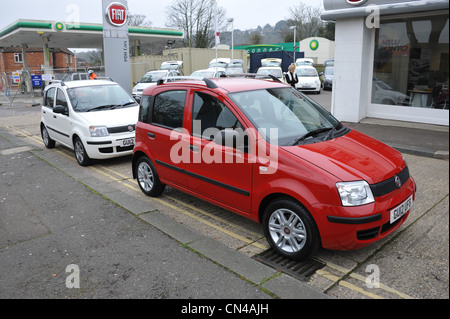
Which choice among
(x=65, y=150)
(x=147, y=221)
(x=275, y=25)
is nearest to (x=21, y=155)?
(x=65, y=150)

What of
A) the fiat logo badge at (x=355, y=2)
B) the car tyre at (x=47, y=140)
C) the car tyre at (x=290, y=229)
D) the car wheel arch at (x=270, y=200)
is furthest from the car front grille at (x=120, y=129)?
the fiat logo badge at (x=355, y=2)

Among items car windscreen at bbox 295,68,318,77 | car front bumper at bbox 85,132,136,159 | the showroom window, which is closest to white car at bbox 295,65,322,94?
car windscreen at bbox 295,68,318,77

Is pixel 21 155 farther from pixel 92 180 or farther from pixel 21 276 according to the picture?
pixel 21 276

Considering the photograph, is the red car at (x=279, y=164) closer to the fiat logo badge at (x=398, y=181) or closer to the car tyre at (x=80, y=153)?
the fiat logo badge at (x=398, y=181)

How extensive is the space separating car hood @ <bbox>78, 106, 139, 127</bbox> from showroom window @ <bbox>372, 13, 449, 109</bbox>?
722 cm

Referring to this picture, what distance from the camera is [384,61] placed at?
1102 cm

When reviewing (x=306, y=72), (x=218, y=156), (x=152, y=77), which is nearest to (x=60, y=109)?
(x=218, y=156)

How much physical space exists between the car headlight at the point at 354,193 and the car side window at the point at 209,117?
1.45 m

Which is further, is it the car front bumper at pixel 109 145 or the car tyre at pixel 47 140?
the car tyre at pixel 47 140

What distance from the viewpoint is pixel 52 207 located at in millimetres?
5938

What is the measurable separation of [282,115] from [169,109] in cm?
175

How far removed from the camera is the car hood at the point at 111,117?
796 cm

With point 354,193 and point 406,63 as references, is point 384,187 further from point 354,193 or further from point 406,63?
point 406,63

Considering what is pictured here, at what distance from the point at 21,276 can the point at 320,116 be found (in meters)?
4.00
